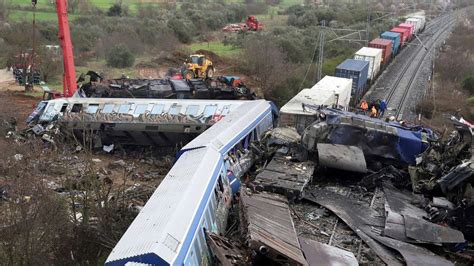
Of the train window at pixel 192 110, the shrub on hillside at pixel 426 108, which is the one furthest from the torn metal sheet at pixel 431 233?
the shrub on hillside at pixel 426 108

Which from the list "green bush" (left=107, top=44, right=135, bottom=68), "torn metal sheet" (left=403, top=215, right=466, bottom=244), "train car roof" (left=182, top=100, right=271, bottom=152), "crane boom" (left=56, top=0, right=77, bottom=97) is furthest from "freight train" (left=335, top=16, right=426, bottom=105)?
"green bush" (left=107, top=44, right=135, bottom=68)

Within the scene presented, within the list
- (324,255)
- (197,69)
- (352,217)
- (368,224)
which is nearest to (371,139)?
(352,217)

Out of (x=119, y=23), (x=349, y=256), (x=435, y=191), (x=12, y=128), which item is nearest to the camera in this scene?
(x=349, y=256)

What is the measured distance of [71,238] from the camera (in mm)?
11172

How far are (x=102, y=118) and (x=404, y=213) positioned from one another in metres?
13.3

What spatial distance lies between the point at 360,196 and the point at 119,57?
3223 centimetres

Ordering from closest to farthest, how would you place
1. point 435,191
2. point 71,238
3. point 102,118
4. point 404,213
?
point 71,238
point 404,213
point 435,191
point 102,118

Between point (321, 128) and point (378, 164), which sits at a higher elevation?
point (321, 128)

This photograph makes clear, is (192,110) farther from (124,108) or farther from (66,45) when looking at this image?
(66,45)

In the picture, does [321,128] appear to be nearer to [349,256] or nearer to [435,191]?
[435,191]

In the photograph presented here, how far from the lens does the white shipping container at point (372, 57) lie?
3409 centimetres

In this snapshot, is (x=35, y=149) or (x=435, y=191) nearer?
(x=435, y=191)

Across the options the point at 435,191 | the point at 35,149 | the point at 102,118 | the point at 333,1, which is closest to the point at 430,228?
the point at 435,191

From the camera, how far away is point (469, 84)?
34656 mm
